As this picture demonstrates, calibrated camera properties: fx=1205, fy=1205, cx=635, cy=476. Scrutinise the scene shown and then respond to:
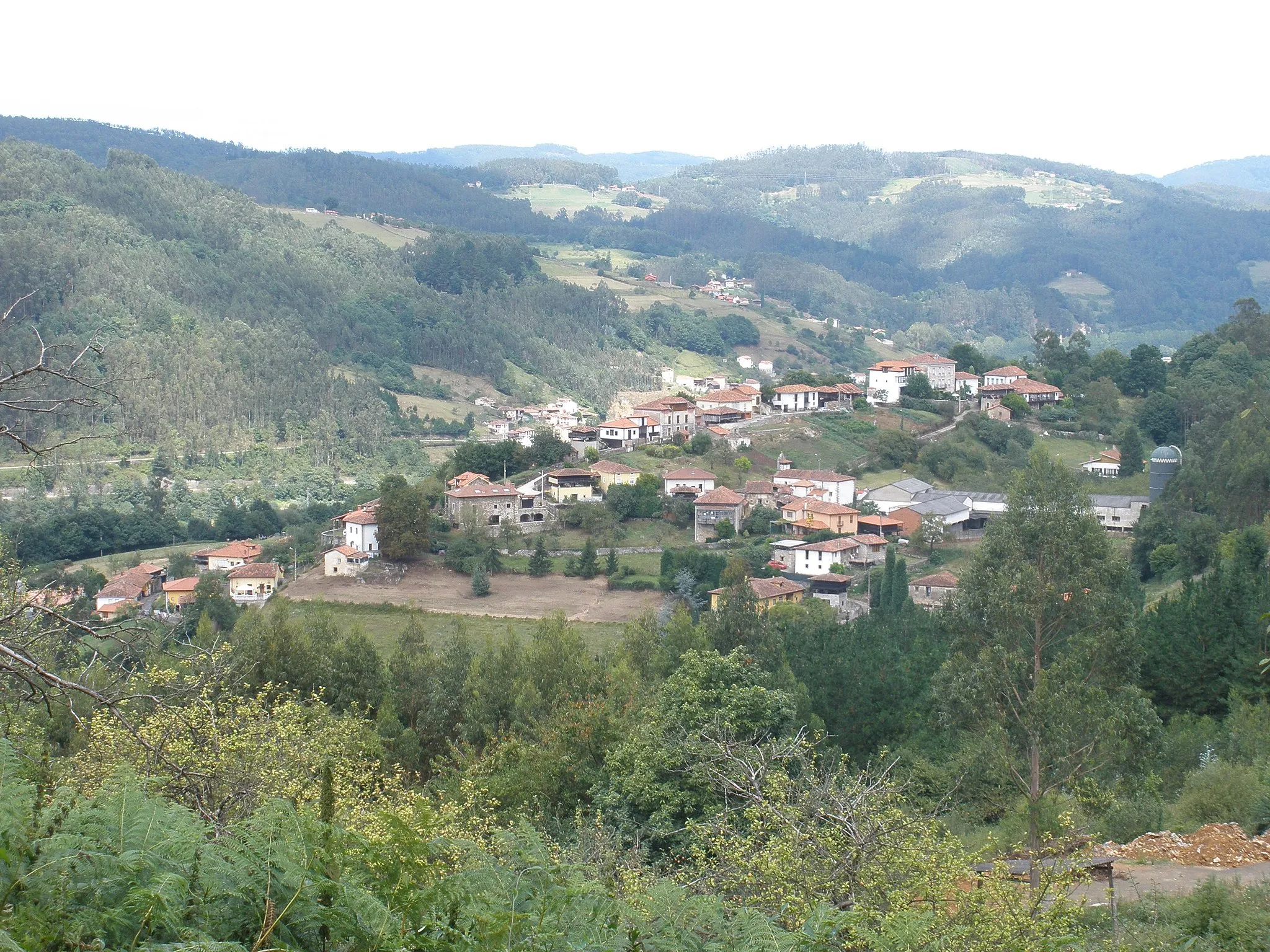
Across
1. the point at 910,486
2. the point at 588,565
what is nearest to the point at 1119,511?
the point at 910,486

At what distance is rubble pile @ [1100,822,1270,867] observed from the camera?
10.2 metres

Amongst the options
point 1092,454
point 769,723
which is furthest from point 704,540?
point 769,723

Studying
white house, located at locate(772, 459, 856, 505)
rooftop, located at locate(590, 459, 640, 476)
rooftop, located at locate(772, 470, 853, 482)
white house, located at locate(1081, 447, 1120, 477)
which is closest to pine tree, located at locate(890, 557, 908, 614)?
white house, located at locate(772, 459, 856, 505)

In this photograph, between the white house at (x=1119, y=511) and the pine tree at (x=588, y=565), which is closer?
the pine tree at (x=588, y=565)

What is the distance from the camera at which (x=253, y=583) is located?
34531 millimetres

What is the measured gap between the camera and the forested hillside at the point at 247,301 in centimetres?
6362

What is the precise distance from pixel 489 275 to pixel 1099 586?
89.5 meters

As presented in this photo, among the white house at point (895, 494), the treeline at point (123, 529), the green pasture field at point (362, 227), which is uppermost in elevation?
the green pasture field at point (362, 227)

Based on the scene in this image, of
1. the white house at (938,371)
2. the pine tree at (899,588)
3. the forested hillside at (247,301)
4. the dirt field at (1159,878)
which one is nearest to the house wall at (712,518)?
the pine tree at (899,588)

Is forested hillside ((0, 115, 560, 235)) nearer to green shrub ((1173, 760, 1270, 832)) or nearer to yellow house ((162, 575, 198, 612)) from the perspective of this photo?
yellow house ((162, 575, 198, 612))

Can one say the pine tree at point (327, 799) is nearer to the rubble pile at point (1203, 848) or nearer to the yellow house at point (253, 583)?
the rubble pile at point (1203, 848)

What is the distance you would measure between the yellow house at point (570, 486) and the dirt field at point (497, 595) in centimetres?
582

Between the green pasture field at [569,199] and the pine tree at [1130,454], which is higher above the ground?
the green pasture field at [569,199]

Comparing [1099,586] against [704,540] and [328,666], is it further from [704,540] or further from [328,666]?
[704,540]
